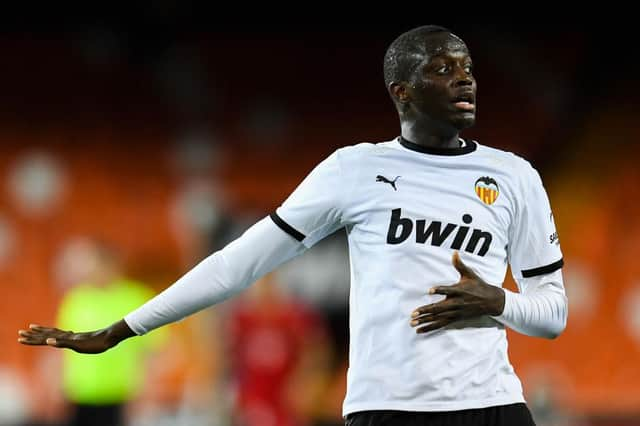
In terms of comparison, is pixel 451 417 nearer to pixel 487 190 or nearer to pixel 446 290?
pixel 446 290

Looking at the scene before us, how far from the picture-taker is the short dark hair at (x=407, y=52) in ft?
10.2

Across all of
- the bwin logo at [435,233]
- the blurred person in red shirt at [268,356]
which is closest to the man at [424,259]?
the bwin logo at [435,233]

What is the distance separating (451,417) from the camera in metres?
2.94

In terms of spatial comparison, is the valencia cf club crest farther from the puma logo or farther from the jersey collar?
the puma logo

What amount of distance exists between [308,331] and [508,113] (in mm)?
3380

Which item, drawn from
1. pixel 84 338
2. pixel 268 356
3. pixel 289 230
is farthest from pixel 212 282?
pixel 268 356

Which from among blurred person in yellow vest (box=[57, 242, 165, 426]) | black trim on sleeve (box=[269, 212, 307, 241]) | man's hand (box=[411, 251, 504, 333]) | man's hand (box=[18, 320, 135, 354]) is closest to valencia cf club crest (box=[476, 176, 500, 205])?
man's hand (box=[411, 251, 504, 333])

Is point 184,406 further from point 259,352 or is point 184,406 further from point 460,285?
point 460,285

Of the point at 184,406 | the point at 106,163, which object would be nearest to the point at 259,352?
the point at 184,406

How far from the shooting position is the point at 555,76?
1020cm

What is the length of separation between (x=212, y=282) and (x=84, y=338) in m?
0.37

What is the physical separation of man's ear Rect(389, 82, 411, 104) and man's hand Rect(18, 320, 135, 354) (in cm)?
93

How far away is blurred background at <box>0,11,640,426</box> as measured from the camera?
9.21 m

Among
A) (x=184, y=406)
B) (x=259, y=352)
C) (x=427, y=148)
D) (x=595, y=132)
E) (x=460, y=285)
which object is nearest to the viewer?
(x=460, y=285)
